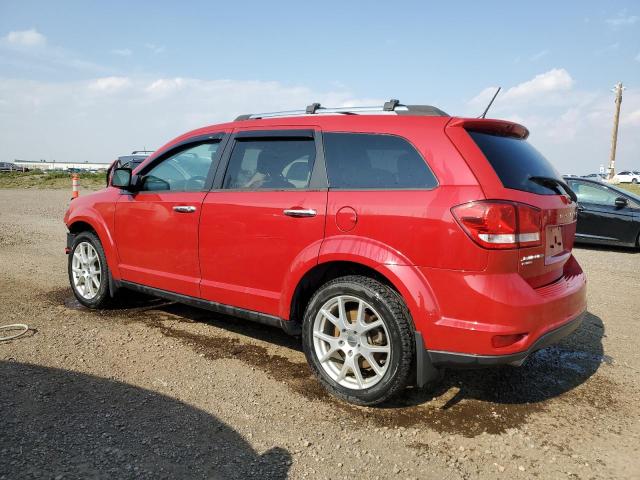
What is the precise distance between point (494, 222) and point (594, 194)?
29.9ft

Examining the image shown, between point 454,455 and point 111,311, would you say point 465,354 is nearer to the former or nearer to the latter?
point 454,455

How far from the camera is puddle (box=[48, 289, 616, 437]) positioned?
10.2 feet

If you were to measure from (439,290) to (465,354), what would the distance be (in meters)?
0.38

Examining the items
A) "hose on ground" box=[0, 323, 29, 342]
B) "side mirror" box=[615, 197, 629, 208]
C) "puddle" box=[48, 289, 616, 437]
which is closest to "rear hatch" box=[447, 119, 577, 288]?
"puddle" box=[48, 289, 616, 437]

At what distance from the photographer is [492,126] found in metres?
3.23

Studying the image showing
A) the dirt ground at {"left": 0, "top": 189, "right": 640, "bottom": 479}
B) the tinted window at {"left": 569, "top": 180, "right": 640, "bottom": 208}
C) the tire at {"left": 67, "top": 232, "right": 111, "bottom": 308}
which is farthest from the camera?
the tinted window at {"left": 569, "top": 180, "right": 640, "bottom": 208}

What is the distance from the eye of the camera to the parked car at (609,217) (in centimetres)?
1017

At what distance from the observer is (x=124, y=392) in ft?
10.9

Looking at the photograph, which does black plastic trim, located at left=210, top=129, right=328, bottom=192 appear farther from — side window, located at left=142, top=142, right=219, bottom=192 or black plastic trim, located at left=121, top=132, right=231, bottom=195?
side window, located at left=142, top=142, right=219, bottom=192

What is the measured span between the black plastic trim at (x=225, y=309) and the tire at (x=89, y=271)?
0.85 feet

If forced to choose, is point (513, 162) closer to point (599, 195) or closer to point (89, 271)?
point (89, 271)

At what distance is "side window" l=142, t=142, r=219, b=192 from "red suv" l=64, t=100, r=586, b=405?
2 cm

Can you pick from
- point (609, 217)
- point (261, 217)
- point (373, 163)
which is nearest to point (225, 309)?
point (261, 217)

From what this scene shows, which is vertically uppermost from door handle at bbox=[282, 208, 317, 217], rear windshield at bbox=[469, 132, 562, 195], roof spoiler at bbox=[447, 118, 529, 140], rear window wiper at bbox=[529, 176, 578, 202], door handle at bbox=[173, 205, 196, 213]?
roof spoiler at bbox=[447, 118, 529, 140]
